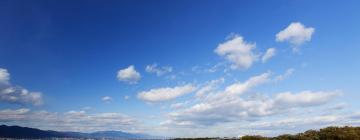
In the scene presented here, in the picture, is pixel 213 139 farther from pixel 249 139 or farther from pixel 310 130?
pixel 310 130

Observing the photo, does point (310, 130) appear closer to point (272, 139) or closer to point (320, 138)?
point (320, 138)

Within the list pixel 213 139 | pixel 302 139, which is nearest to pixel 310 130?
pixel 302 139

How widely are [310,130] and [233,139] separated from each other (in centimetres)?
828

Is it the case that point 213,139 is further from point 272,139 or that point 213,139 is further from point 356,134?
point 356,134

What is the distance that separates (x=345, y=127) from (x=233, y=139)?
12171mm

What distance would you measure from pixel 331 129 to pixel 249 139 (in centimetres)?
876

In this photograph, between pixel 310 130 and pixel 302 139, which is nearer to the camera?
pixel 302 139

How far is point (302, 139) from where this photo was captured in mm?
30672

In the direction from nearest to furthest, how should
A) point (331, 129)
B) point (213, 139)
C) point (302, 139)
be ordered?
point (302, 139) → point (331, 129) → point (213, 139)

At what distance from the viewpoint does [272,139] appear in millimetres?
32156

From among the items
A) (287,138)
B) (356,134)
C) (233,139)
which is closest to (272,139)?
(287,138)

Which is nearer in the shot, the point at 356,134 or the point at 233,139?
the point at 356,134

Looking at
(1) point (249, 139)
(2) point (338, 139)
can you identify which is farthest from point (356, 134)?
(1) point (249, 139)

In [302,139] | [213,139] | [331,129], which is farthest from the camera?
[213,139]
